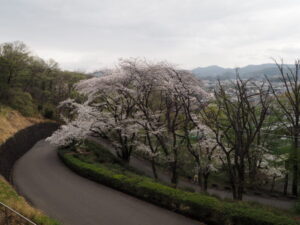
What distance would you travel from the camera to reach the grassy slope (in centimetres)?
720

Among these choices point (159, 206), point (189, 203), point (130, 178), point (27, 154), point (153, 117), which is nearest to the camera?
point (189, 203)

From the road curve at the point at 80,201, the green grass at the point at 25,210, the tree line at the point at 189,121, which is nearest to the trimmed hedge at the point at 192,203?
the road curve at the point at 80,201

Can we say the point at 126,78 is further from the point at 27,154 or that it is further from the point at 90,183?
the point at 27,154

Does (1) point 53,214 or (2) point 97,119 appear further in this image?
(2) point 97,119

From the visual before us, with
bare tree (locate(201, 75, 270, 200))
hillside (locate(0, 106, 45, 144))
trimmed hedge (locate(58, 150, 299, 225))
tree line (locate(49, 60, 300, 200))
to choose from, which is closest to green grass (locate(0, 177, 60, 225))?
trimmed hedge (locate(58, 150, 299, 225))

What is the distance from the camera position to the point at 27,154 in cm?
2028

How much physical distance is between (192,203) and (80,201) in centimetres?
494

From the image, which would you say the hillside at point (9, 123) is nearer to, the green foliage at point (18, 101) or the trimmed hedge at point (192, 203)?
the green foliage at point (18, 101)

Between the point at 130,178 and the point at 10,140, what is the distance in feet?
35.9

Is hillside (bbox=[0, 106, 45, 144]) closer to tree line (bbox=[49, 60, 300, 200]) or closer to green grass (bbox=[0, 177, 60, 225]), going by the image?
tree line (bbox=[49, 60, 300, 200])

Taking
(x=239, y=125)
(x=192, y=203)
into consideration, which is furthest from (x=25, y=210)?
(x=239, y=125)

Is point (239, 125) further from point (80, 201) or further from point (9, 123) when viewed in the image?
point (9, 123)

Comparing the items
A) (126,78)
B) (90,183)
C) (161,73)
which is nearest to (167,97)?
(161,73)

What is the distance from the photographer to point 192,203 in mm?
9219
